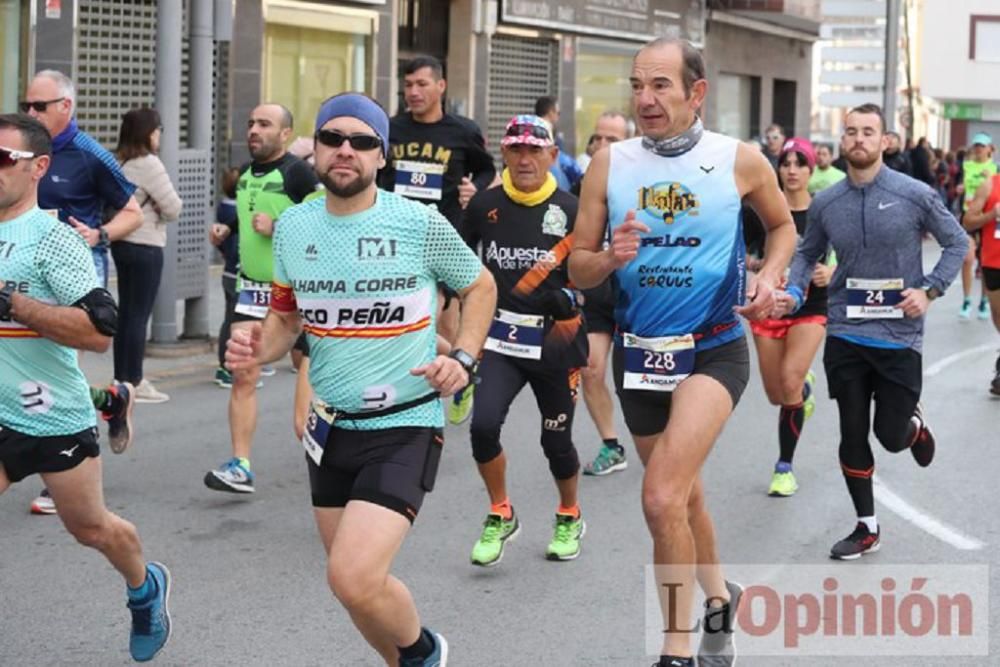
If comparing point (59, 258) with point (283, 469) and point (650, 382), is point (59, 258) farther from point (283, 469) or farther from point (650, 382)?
point (283, 469)

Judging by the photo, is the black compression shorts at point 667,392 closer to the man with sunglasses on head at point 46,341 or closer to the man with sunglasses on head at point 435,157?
the man with sunglasses on head at point 46,341

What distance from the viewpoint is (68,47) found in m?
17.9

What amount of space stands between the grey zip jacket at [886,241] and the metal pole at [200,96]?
725 cm

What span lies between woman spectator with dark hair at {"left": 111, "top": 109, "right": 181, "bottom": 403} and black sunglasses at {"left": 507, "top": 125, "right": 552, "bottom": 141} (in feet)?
12.1

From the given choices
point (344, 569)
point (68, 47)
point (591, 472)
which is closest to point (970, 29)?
point (68, 47)

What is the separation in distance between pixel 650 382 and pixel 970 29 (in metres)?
75.7

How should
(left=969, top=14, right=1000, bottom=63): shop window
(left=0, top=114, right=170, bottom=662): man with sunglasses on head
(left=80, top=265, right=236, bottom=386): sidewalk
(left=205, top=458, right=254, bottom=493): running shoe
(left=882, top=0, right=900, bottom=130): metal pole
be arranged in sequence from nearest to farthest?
1. (left=0, top=114, right=170, bottom=662): man with sunglasses on head
2. (left=205, top=458, right=254, bottom=493): running shoe
3. (left=80, top=265, right=236, bottom=386): sidewalk
4. (left=882, top=0, right=900, bottom=130): metal pole
5. (left=969, top=14, right=1000, bottom=63): shop window

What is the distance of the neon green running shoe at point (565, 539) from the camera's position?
7887mm

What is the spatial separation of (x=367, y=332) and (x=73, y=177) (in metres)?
3.75

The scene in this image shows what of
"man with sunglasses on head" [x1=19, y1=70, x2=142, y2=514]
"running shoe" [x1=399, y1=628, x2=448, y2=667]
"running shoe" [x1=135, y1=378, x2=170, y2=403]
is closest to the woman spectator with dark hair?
"running shoe" [x1=135, y1=378, x2=170, y2=403]

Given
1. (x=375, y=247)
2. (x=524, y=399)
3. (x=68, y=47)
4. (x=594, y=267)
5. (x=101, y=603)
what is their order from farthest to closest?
(x=68, y=47) → (x=524, y=399) → (x=101, y=603) → (x=594, y=267) → (x=375, y=247)

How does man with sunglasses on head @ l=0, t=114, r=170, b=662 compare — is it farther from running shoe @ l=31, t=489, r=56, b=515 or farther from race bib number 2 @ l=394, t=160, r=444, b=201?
race bib number 2 @ l=394, t=160, r=444, b=201

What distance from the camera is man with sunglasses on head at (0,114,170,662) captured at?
18.6ft
